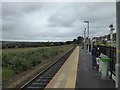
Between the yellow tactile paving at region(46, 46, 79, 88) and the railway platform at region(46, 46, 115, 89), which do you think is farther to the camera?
the yellow tactile paving at region(46, 46, 79, 88)

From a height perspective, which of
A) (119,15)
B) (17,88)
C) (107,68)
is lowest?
(17,88)

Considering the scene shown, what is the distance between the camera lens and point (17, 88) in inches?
556

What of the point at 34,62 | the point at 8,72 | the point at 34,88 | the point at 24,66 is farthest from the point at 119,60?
the point at 34,62

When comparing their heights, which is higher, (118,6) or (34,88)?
(118,6)

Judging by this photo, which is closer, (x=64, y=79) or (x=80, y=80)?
(x=80, y=80)

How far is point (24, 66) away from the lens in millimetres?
24453

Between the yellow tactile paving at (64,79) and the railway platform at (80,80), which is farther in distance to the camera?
the yellow tactile paving at (64,79)

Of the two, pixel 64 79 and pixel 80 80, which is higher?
pixel 80 80

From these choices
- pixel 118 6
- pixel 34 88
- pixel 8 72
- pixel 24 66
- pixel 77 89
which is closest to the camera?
pixel 118 6

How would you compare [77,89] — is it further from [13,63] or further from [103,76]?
[13,63]

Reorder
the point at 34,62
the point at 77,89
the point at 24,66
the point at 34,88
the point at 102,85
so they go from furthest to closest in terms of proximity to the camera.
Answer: the point at 34,62, the point at 24,66, the point at 34,88, the point at 102,85, the point at 77,89

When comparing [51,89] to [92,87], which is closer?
[92,87]

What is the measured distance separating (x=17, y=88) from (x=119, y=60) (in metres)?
6.28

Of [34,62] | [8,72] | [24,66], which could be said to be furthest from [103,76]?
[34,62]
